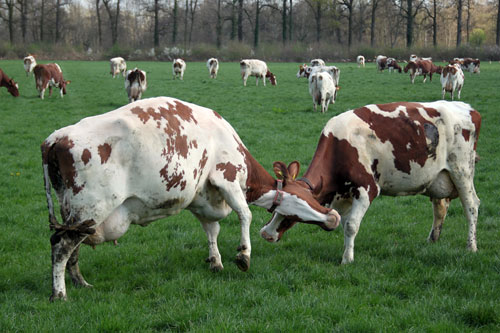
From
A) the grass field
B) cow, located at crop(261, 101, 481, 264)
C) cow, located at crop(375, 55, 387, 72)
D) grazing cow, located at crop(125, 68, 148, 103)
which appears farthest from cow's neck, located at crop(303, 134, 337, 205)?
cow, located at crop(375, 55, 387, 72)

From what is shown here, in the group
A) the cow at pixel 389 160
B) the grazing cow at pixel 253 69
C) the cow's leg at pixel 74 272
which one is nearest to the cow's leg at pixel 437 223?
the cow at pixel 389 160

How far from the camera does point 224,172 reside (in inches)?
210

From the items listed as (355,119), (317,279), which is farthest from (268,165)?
(317,279)

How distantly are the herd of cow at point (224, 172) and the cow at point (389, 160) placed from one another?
0.01 meters

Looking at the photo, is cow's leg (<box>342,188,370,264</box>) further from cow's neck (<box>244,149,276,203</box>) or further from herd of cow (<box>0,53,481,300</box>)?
cow's neck (<box>244,149,276,203</box>)

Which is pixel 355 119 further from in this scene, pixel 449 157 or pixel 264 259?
pixel 264 259

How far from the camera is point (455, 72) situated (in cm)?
2177

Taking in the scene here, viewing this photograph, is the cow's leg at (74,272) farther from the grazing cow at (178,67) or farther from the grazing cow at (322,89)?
the grazing cow at (178,67)

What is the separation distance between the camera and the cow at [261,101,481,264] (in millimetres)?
5816

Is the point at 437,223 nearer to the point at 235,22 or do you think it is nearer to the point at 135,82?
the point at 135,82

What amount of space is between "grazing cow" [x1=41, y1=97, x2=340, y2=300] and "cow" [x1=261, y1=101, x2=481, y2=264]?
0.46m

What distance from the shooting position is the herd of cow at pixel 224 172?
4.48 metres

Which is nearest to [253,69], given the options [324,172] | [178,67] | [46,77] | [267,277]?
[178,67]

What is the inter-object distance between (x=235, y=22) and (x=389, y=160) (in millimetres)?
73213
